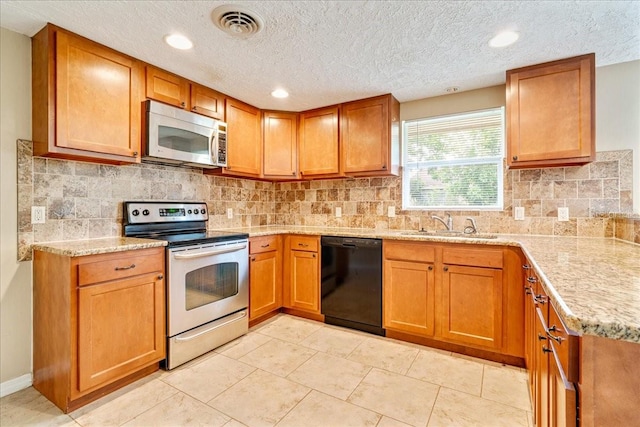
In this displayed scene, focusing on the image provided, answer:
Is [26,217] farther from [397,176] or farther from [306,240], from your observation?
[397,176]

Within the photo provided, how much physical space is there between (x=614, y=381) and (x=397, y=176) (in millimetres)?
2667

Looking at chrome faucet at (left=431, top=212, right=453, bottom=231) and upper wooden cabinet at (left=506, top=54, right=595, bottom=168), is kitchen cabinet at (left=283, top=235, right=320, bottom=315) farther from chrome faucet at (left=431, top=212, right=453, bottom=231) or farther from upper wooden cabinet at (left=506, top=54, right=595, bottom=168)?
upper wooden cabinet at (left=506, top=54, right=595, bottom=168)

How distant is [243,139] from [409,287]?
7.10 feet

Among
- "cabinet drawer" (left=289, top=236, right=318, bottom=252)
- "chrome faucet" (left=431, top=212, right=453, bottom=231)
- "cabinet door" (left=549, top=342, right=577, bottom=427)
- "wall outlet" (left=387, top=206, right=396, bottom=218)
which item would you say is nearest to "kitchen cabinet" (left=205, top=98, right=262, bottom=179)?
"cabinet drawer" (left=289, top=236, right=318, bottom=252)

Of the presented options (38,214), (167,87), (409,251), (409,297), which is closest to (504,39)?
(409,251)

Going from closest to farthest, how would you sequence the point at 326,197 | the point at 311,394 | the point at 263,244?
the point at 311,394 → the point at 263,244 → the point at 326,197

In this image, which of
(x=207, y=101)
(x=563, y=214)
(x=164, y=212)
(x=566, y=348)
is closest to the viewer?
(x=566, y=348)

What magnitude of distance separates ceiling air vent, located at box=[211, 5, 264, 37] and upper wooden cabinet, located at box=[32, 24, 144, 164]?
34.7 inches

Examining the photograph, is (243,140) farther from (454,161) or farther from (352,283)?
(454,161)

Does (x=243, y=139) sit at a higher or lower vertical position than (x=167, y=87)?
lower

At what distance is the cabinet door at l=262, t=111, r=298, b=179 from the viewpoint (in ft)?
11.2

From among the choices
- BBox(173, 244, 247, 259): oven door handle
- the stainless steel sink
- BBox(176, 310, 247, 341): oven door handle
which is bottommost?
BBox(176, 310, 247, 341): oven door handle

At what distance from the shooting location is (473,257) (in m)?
2.31

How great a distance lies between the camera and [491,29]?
74.1 inches
